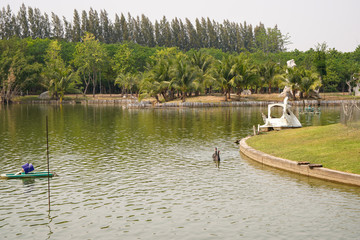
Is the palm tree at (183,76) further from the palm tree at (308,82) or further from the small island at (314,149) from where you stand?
the small island at (314,149)

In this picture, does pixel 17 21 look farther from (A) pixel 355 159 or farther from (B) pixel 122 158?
(A) pixel 355 159

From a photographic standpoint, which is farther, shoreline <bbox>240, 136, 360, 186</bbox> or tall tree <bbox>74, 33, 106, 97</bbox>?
tall tree <bbox>74, 33, 106, 97</bbox>

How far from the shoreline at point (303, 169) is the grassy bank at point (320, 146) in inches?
20.7

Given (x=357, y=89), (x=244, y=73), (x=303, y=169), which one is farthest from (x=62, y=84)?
(x=303, y=169)

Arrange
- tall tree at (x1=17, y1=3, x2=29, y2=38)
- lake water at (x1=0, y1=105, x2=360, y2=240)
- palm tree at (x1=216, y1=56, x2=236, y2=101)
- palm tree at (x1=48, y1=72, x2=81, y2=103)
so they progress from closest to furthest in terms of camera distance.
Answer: lake water at (x1=0, y1=105, x2=360, y2=240), palm tree at (x1=216, y1=56, x2=236, y2=101), palm tree at (x1=48, y1=72, x2=81, y2=103), tall tree at (x1=17, y1=3, x2=29, y2=38)

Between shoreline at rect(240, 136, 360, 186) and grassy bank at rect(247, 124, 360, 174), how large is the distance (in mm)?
526

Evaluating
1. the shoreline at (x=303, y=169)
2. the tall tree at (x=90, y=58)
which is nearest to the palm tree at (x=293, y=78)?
the tall tree at (x=90, y=58)

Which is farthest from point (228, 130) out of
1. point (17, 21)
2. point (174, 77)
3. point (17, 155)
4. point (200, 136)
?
point (17, 21)

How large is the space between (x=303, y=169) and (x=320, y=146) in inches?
159

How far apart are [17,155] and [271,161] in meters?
18.4

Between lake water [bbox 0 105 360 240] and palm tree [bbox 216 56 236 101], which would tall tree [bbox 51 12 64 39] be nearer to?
palm tree [bbox 216 56 236 101]

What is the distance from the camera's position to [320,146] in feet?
86.8

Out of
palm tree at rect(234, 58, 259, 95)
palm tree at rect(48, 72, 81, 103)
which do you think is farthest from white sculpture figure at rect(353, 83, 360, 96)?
palm tree at rect(48, 72, 81, 103)

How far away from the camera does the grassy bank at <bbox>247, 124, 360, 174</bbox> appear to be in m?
22.6
